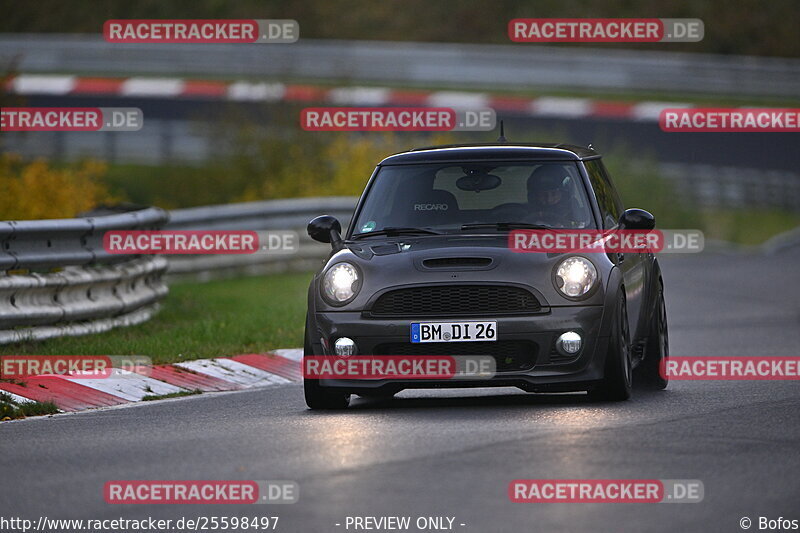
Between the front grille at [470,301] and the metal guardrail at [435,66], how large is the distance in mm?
→ 30182

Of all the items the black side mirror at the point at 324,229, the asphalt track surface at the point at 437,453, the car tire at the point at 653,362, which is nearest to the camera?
the asphalt track surface at the point at 437,453

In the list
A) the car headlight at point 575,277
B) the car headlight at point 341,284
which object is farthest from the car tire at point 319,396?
the car headlight at point 575,277

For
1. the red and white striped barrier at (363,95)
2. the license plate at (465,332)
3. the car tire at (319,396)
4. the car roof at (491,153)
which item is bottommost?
the car tire at (319,396)

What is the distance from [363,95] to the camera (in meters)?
37.2

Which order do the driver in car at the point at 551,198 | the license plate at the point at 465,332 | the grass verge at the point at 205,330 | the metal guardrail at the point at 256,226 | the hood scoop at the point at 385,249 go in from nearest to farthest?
the license plate at the point at 465,332, the hood scoop at the point at 385,249, the driver in car at the point at 551,198, the grass verge at the point at 205,330, the metal guardrail at the point at 256,226

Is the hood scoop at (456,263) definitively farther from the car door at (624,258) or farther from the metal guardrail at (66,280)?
the metal guardrail at (66,280)

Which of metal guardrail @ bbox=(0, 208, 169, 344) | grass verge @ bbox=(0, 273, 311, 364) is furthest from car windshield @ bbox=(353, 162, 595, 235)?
metal guardrail @ bbox=(0, 208, 169, 344)

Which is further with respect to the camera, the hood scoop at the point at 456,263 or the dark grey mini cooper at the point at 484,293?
the hood scoop at the point at 456,263

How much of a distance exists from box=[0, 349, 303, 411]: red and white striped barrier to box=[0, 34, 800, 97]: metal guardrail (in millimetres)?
26982

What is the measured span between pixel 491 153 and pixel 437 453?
359 centimetres

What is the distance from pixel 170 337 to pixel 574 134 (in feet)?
73.0

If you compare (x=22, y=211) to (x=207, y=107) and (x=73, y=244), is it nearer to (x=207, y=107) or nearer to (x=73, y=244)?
(x=73, y=244)

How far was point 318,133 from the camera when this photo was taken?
1235 inches

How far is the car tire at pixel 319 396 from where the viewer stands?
1067 cm
